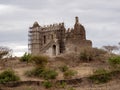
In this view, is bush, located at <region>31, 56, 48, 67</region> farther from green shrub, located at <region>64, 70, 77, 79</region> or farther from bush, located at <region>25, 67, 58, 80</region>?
green shrub, located at <region>64, 70, 77, 79</region>

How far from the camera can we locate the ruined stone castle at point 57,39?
7375cm

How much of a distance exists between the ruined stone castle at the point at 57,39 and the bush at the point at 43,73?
19.8 metres

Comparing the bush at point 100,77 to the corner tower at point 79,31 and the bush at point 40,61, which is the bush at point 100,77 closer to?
the bush at point 40,61

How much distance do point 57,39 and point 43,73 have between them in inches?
965

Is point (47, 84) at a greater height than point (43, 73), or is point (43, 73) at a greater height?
point (43, 73)

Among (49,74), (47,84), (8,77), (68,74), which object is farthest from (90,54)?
(47,84)

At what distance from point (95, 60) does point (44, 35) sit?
56.0 ft

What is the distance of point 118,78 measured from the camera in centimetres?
4788

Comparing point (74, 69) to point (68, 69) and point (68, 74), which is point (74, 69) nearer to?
point (68, 69)

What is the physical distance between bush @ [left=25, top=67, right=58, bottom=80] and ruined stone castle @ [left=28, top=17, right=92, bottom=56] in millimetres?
19846

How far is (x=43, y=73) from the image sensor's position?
52.1m

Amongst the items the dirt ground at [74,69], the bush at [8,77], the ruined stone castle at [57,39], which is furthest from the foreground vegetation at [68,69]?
the ruined stone castle at [57,39]

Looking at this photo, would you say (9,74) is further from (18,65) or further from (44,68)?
(18,65)

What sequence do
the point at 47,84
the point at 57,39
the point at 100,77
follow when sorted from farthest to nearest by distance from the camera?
1. the point at 57,39
2. the point at 100,77
3. the point at 47,84
